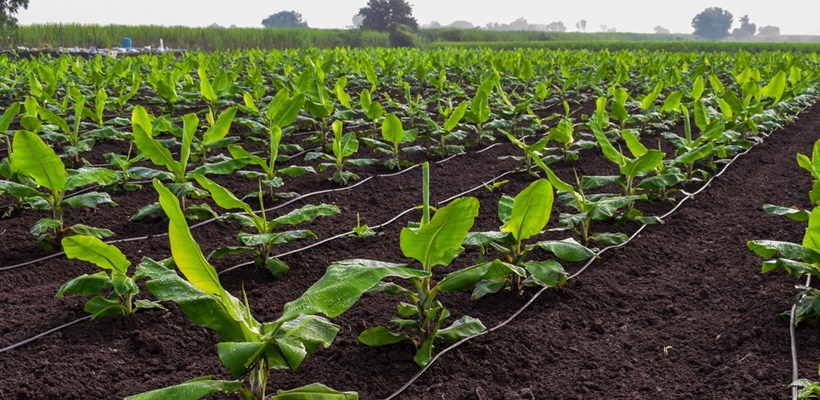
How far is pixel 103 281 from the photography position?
2.32m

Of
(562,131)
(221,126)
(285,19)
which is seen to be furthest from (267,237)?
(285,19)

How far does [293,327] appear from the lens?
5.56 feet

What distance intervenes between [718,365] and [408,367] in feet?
3.25

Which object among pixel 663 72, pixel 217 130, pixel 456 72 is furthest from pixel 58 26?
pixel 217 130

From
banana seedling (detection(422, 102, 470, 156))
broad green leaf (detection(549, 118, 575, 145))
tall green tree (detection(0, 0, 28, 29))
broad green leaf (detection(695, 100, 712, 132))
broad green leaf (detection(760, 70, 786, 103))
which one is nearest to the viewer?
broad green leaf (detection(549, 118, 575, 145))

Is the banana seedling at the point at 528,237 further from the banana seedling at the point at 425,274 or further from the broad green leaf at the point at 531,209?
the banana seedling at the point at 425,274

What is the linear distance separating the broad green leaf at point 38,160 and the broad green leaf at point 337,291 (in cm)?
165

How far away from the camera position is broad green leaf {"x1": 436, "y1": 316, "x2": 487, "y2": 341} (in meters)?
2.26

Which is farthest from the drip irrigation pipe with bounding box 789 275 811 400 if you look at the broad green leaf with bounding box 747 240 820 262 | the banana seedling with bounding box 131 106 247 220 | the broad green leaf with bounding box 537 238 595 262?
the banana seedling with bounding box 131 106 247 220

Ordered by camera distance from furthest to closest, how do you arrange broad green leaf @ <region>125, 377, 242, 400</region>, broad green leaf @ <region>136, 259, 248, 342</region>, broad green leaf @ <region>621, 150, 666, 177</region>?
broad green leaf @ <region>621, 150, 666, 177</region> → broad green leaf @ <region>136, 259, 248, 342</region> → broad green leaf @ <region>125, 377, 242, 400</region>

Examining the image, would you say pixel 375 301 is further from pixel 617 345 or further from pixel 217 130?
pixel 217 130

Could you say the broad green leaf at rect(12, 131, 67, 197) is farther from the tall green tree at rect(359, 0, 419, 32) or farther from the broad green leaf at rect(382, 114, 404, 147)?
the tall green tree at rect(359, 0, 419, 32)

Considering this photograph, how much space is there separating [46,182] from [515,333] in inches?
79.8

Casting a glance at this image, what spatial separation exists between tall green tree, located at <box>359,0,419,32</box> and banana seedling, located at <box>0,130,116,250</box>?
48.9m
